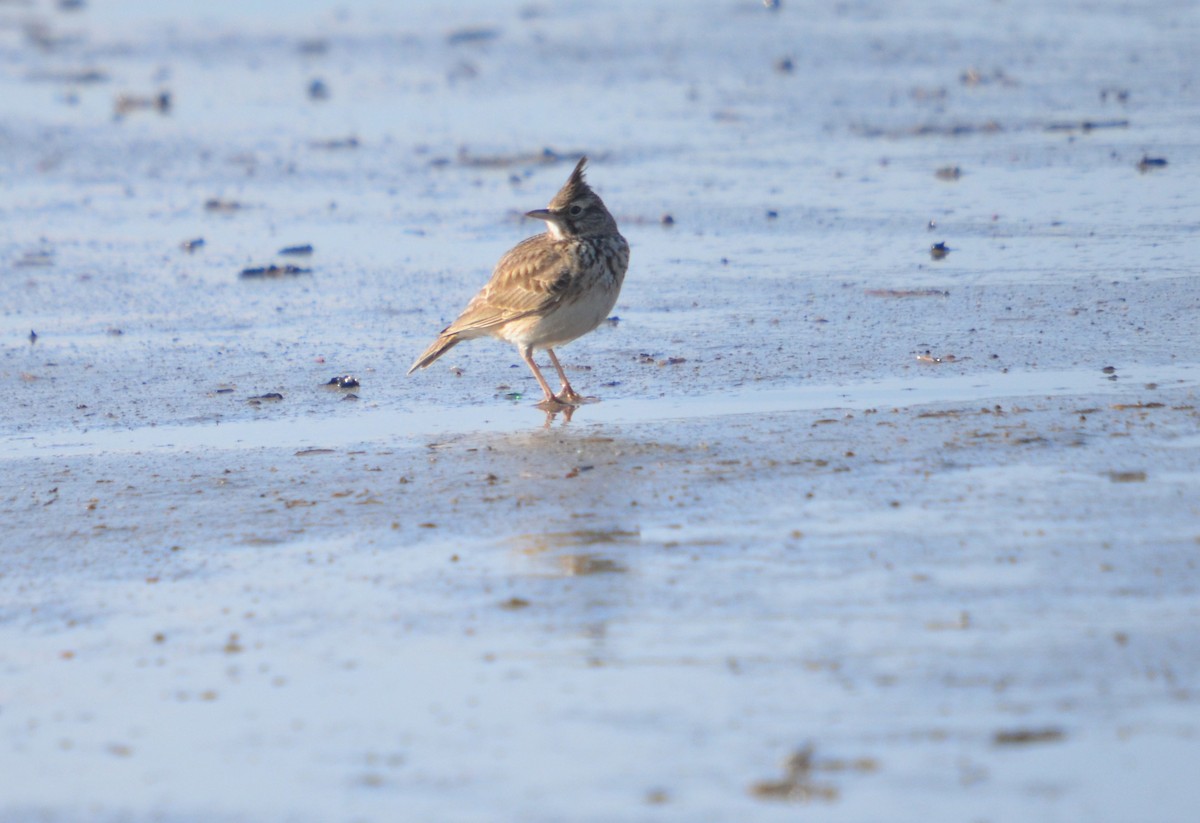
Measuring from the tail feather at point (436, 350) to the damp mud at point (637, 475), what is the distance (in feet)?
0.41

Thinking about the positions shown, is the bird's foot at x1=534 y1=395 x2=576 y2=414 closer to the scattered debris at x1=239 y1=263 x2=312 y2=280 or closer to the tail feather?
the tail feather

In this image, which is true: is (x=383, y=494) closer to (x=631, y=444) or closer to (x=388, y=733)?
(x=631, y=444)

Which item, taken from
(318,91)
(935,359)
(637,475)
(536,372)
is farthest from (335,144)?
(637,475)

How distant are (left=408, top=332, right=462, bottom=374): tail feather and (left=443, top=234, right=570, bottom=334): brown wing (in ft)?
0.13

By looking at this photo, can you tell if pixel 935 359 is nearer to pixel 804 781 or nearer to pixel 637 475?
pixel 637 475

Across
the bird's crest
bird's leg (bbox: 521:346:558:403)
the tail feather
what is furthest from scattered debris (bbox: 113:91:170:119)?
bird's leg (bbox: 521:346:558:403)

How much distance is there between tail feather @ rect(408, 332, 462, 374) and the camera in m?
8.68

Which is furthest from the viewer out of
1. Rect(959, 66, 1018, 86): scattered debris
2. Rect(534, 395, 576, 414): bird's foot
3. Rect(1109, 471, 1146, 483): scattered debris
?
Rect(959, 66, 1018, 86): scattered debris

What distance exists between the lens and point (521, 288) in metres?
8.64

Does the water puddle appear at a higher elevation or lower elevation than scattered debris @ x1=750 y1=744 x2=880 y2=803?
higher

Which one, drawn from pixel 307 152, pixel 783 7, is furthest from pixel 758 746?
pixel 783 7

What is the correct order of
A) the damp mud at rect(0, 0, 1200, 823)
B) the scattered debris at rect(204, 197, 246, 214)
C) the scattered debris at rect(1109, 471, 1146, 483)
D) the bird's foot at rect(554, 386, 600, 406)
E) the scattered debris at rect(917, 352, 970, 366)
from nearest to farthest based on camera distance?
the damp mud at rect(0, 0, 1200, 823) < the scattered debris at rect(1109, 471, 1146, 483) < the bird's foot at rect(554, 386, 600, 406) < the scattered debris at rect(917, 352, 970, 366) < the scattered debris at rect(204, 197, 246, 214)

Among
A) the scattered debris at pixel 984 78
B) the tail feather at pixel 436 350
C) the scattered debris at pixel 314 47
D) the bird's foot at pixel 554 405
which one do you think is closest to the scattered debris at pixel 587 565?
the bird's foot at pixel 554 405

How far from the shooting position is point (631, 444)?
7.08 meters
